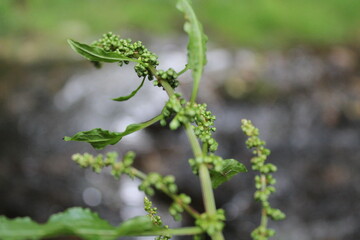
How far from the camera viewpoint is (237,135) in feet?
18.9

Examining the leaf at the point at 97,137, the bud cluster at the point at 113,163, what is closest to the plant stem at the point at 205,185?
the bud cluster at the point at 113,163

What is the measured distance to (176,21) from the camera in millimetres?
6867

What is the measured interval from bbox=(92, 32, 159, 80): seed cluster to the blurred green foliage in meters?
5.65

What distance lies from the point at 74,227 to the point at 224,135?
509cm

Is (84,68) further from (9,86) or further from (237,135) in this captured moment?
(237,135)

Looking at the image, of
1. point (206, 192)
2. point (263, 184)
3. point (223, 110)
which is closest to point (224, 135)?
point (223, 110)

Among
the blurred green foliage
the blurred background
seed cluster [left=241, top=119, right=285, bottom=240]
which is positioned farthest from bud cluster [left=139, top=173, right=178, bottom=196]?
the blurred green foliage

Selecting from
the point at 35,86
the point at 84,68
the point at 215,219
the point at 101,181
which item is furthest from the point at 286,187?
the point at 215,219

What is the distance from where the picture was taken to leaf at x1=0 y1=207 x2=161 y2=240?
64 centimetres

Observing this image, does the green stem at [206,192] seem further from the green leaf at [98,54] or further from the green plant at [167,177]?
the green leaf at [98,54]

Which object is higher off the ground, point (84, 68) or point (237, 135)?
point (84, 68)

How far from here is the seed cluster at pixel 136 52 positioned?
2.73ft

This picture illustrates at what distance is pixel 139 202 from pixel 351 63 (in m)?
3.56

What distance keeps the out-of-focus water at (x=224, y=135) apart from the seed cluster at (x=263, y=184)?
453 centimetres
